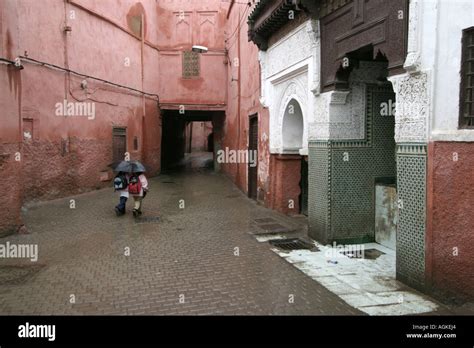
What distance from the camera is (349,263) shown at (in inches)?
239

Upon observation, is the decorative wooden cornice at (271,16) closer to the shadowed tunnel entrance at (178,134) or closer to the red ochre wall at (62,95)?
the red ochre wall at (62,95)

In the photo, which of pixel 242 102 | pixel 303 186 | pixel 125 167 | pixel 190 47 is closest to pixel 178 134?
pixel 190 47

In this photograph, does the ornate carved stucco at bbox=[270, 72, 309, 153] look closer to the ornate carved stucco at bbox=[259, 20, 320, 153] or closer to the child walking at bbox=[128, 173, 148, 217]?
the ornate carved stucco at bbox=[259, 20, 320, 153]

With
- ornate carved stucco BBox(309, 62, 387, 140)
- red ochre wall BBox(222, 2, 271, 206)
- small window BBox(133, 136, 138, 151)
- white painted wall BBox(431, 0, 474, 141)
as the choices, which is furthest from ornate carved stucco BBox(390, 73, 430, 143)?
small window BBox(133, 136, 138, 151)

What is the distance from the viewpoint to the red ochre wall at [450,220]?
4.33 metres

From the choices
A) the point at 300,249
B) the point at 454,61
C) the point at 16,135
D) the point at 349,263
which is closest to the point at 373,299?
the point at 349,263

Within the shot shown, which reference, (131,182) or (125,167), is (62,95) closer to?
(125,167)

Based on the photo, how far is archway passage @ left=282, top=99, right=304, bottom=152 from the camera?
952 centimetres

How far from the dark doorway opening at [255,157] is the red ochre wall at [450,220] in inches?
308

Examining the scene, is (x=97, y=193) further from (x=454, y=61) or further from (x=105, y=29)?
(x=454, y=61)

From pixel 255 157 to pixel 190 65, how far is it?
8724 mm

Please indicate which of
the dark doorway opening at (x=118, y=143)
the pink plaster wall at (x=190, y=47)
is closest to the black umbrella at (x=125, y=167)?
the dark doorway opening at (x=118, y=143)

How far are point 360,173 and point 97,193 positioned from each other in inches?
349

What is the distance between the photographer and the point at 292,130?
9609mm
